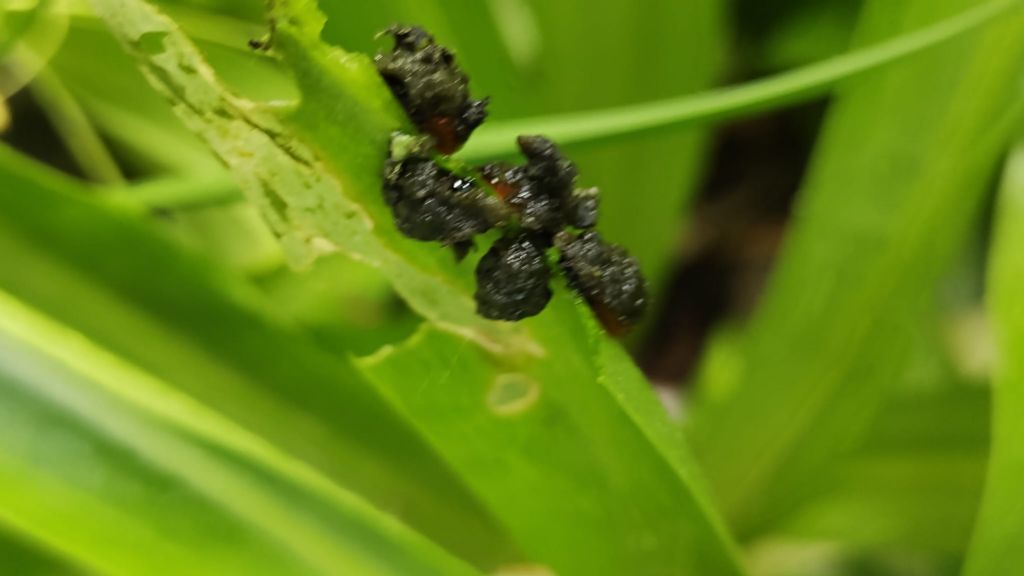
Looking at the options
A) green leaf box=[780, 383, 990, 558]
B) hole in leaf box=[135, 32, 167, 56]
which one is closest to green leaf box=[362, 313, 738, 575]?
hole in leaf box=[135, 32, 167, 56]

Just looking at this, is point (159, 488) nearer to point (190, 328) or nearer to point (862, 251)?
point (190, 328)

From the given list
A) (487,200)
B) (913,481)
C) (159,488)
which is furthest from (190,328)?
(913,481)

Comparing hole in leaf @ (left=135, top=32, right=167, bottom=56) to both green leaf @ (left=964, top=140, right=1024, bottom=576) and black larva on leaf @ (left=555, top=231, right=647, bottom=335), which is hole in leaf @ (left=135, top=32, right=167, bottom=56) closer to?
black larva on leaf @ (left=555, top=231, right=647, bottom=335)

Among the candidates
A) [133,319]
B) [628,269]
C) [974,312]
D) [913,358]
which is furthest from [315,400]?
[974,312]

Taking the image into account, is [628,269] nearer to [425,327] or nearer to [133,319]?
[425,327]

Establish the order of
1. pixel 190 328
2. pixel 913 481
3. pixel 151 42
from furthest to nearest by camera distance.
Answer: pixel 913 481 → pixel 190 328 → pixel 151 42

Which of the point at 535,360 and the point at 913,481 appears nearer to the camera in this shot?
the point at 535,360
